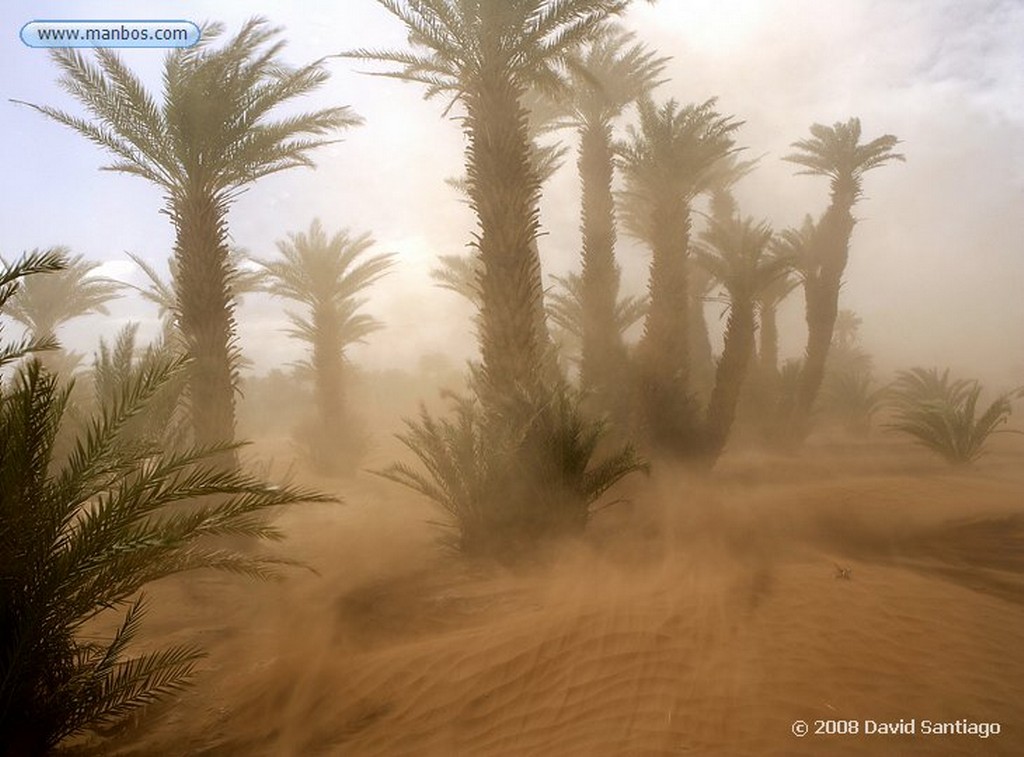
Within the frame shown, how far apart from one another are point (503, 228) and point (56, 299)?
1670 centimetres

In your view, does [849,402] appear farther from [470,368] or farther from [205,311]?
[205,311]

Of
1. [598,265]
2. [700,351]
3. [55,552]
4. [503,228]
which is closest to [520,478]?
[503,228]

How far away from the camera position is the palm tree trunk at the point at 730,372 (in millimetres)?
11422

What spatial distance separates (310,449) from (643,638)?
14.4 m

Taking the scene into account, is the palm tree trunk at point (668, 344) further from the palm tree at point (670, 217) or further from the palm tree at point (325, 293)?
the palm tree at point (325, 293)

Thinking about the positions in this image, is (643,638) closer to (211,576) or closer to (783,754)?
(783,754)

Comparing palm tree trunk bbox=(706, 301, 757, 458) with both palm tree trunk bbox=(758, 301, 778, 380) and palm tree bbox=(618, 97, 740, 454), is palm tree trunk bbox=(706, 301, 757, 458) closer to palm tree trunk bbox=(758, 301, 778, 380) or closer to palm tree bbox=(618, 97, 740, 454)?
palm tree bbox=(618, 97, 740, 454)

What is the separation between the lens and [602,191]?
1357 centimetres

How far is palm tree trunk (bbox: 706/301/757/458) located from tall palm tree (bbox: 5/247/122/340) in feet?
60.2

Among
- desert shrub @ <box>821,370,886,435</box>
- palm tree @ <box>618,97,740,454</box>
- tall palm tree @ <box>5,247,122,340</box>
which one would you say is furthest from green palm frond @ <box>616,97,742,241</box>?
tall palm tree @ <box>5,247,122,340</box>

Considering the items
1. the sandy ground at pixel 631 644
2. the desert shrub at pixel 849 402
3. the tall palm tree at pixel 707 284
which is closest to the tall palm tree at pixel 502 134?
the sandy ground at pixel 631 644

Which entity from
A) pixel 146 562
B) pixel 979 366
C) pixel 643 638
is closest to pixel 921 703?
pixel 643 638

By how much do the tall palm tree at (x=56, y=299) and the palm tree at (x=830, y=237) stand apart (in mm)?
21228

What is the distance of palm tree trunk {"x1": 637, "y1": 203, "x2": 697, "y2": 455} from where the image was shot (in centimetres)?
1142
